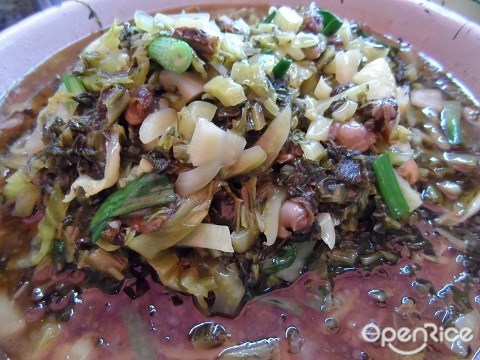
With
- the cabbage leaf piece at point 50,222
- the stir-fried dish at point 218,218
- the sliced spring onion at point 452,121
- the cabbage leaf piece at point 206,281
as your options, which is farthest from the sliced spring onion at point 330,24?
the cabbage leaf piece at point 50,222

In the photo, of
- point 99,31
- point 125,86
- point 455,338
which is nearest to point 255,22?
point 99,31

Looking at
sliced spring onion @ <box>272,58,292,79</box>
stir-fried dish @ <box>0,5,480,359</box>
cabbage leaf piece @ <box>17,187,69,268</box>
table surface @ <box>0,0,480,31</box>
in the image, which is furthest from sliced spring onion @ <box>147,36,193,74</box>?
table surface @ <box>0,0,480,31</box>

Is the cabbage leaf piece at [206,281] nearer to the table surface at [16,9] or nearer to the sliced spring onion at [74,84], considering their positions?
the sliced spring onion at [74,84]

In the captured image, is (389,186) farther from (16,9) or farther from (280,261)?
(16,9)

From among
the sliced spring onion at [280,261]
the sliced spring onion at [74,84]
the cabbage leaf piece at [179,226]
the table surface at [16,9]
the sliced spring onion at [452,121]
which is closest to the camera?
the cabbage leaf piece at [179,226]

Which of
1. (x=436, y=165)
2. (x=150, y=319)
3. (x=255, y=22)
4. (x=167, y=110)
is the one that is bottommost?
(x=150, y=319)

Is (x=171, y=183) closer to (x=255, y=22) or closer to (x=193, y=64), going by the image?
(x=193, y=64)

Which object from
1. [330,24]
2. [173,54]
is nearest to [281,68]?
[173,54]
